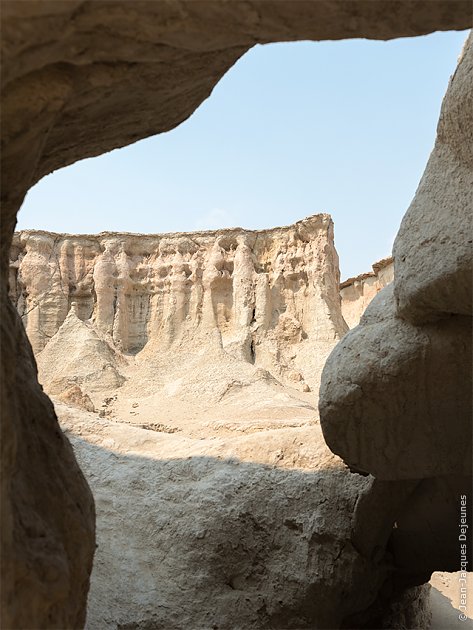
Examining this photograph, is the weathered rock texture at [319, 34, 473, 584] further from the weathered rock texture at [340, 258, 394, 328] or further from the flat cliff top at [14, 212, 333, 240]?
the weathered rock texture at [340, 258, 394, 328]

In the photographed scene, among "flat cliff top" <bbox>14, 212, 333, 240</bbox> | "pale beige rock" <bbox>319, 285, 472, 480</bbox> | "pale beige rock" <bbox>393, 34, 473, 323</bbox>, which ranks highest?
"flat cliff top" <bbox>14, 212, 333, 240</bbox>

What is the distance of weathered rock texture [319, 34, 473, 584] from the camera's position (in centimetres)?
468

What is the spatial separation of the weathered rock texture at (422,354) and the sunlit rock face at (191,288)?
1810cm

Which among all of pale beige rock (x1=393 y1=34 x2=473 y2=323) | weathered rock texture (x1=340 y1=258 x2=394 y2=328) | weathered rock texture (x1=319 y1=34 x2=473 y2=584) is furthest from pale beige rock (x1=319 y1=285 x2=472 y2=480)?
weathered rock texture (x1=340 y1=258 x2=394 y2=328)

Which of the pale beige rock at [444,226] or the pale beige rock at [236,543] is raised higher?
the pale beige rock at [444,226]

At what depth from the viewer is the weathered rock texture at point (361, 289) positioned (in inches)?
1208

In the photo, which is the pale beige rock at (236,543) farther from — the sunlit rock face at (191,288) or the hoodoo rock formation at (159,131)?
the sunlit rock face at (191,288)

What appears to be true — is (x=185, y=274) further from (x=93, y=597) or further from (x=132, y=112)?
(x=132, y=112)

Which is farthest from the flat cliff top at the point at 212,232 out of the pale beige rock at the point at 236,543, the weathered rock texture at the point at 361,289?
the pale beige rock at the point at 236,543

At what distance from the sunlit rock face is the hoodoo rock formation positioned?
1804 cm

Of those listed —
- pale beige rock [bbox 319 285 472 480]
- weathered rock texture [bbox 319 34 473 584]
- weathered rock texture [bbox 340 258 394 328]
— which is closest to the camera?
weathered rock texture [bbox 319 34 473 584]

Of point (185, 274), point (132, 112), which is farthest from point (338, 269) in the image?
point (132, 112)

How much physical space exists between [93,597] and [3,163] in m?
4.26

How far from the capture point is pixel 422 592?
8.98 metres
